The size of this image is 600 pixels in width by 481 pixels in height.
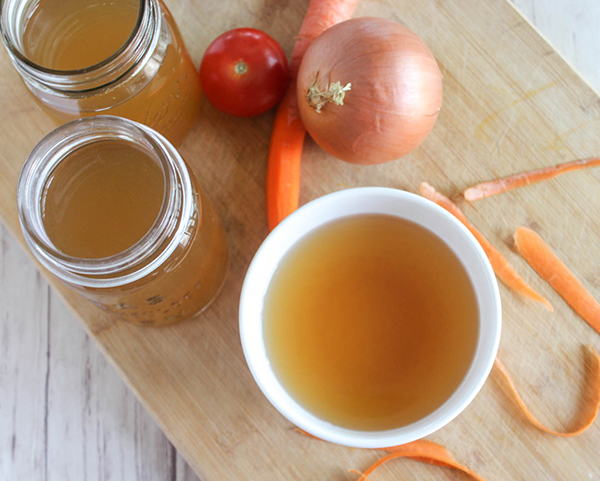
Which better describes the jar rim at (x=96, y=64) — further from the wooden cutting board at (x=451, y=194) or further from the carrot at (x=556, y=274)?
Result: the carrot at (x=556, y=274)

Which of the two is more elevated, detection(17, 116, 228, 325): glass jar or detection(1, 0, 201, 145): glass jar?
detection(1, 0, 201, 145): glass jar

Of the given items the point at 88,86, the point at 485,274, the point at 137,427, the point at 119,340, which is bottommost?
the point at 137,427

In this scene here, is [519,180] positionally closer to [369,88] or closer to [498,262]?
[498,262]

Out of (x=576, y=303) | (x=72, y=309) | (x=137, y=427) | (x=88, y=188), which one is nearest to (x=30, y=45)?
(x=88, y=188)

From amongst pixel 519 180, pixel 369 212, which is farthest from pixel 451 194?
pixel 369 212

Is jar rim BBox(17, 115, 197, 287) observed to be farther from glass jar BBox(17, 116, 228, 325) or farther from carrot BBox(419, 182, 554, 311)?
carrot BBox(419, 182, 554, 311)

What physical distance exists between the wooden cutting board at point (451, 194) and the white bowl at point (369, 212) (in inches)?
6.7

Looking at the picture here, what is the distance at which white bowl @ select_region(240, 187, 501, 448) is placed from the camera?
77 centimetres

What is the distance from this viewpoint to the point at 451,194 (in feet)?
3.35

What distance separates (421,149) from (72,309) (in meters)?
0.71

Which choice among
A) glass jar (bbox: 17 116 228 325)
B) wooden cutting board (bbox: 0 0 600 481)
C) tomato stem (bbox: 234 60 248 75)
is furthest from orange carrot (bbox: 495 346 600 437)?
tomato stem (bbox: 234 60 248 75)

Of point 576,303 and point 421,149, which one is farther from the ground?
point 421,149

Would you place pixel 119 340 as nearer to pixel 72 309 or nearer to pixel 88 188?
pixel 72 309

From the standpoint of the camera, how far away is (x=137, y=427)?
1184mm
